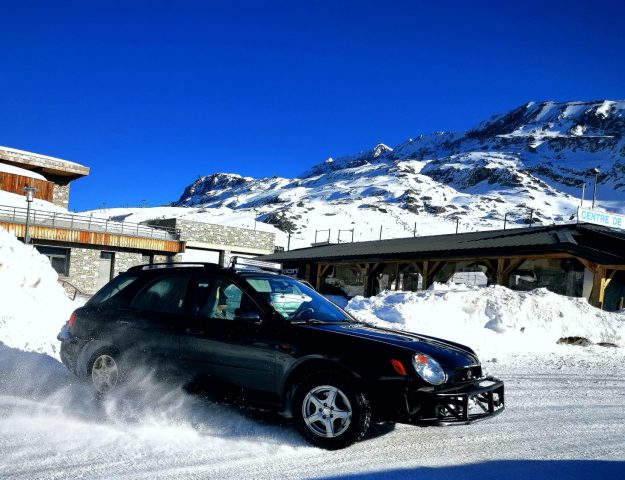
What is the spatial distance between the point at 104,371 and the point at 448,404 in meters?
3.55

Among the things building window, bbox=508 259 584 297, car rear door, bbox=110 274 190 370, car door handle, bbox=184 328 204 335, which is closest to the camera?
car door handle, bbox=184 328 204 335

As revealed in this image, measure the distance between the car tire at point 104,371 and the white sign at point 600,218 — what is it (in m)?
21.7

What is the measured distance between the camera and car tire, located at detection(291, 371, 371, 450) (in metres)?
4.33

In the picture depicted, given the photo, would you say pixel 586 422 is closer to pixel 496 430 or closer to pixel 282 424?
pixel 496 430

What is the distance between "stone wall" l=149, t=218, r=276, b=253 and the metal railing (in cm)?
388

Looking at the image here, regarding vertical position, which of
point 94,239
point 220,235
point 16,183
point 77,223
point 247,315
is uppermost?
point 16,183

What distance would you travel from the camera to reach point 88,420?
507cm

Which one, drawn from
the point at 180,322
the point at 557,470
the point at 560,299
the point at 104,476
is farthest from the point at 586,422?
the point at 560,299

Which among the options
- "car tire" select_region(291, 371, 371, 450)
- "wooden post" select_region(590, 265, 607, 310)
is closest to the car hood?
"car tire" select_region(291, 371, 371, 450)

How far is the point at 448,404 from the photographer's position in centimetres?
437

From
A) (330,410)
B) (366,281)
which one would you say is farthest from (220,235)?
(330,410)

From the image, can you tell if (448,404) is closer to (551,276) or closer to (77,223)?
(551,276)

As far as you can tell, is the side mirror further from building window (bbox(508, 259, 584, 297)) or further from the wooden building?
building window (bbox(508, 259, 584, 297))

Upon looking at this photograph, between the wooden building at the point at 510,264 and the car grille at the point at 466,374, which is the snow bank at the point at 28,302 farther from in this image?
the wooden building at the point at 510,264
